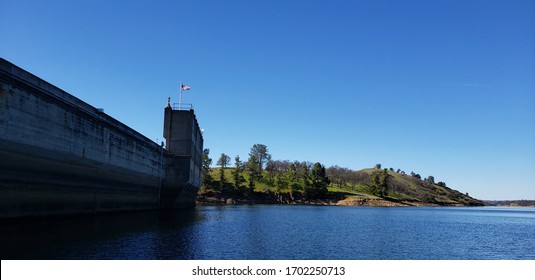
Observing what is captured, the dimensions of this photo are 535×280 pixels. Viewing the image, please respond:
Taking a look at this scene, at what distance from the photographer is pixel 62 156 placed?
38812 mm

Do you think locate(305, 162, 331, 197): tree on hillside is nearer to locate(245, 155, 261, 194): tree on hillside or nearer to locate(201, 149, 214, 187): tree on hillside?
locate(245, 155, 261, 194): tree on hillside

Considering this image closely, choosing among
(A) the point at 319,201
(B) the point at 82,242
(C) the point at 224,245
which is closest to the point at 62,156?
(B) the point at 82,242

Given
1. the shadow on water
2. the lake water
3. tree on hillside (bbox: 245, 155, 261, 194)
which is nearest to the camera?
the shadow on water

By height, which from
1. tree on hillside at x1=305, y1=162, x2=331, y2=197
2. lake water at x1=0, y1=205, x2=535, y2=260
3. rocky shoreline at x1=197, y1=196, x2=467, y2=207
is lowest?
rocky shoreline at x1=197, y1=196, x2=467, y2=207

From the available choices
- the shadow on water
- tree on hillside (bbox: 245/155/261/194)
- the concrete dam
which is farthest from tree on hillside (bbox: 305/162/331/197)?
the shadow on water

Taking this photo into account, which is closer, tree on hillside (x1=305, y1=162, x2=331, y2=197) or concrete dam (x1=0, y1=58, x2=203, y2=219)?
concrete dam (x1=0, y1=58, x2=203, y2=219)

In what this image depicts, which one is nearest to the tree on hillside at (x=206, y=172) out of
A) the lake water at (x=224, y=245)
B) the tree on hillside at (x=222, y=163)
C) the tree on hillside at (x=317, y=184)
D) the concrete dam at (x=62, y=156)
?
the tree on hillside at (x=222, y=163)

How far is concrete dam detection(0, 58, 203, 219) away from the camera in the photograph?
32.1 metres

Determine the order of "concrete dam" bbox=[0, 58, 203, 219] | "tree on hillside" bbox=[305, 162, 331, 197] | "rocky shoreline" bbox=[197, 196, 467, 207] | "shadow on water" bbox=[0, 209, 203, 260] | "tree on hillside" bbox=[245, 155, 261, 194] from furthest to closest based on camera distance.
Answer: "tree on hillside" bbox=[305, 162, 331, 197] → "tree on hillside" bbox=[245, 155, 261, 194] → "rocky shoreline" bbox=[197, 196, 467, 207] → "concrete dam" bbox=[0, 58, 203, 219] → "shadow on water" bbox=[0, 209, 203, 260]

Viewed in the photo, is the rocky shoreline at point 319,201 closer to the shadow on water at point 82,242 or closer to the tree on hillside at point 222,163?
the tree on hillside at point 222,163

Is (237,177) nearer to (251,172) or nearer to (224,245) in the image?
(251,172)

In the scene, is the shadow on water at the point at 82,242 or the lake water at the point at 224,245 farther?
the lake water at the point at 224,245

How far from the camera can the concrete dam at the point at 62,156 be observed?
32.1 meters
